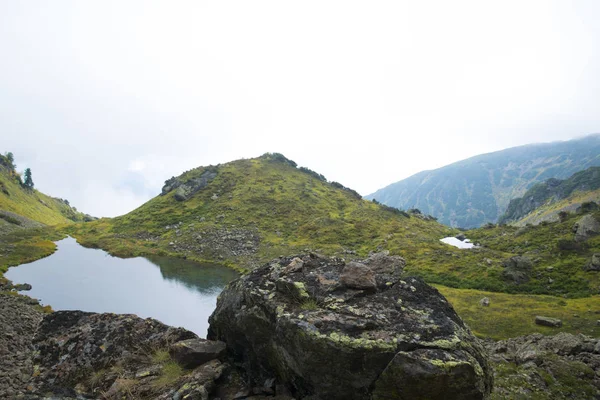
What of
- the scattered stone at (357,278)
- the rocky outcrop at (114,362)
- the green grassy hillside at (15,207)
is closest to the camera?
the rocky outcrop at (114,362)

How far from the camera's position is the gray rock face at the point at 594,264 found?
4619cm

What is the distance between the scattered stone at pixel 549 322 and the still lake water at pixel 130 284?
37398mm

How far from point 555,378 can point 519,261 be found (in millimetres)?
40028

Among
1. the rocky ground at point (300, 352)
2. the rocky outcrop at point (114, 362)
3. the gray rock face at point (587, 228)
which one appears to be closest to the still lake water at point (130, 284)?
the rocky outcrop at point (114, 362)

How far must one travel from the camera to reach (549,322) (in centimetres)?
3356

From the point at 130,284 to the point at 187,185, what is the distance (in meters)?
77.9

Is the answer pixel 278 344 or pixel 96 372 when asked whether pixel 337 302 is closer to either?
pixel 278 344

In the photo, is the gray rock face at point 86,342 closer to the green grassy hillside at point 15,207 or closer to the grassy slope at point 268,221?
the grassy slope at point 268,221

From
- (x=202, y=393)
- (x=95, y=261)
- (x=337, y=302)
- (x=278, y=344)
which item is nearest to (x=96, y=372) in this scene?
(x=202, y=393)

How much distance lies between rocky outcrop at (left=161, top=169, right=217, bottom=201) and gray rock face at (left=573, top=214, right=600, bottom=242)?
373ft

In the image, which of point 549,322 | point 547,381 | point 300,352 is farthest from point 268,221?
point 300,352

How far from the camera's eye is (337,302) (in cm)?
1257

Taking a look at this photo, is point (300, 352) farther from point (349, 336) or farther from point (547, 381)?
point (547, 381)

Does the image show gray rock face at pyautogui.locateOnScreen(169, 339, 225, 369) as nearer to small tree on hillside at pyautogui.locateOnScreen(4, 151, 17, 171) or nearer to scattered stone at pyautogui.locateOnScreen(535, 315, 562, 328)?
scattered stone at pyautogui.locateOnScreen(535, 315, 562, 328)
